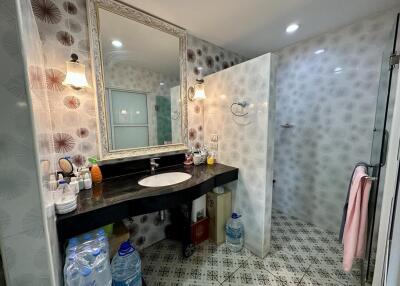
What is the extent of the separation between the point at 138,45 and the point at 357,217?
2199 mm

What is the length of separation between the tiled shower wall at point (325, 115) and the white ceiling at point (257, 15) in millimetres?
192

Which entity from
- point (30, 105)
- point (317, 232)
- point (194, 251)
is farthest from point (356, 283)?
point (30, 105)

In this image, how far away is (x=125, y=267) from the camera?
124cm

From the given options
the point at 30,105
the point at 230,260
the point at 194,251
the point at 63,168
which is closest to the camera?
the point at 30,105

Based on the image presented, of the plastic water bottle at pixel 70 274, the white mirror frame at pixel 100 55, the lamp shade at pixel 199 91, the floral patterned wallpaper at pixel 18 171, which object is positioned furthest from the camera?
the lamp shade at pixel 199 91

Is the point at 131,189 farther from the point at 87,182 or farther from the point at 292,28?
the point at 292,28

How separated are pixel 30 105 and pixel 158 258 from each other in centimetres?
166

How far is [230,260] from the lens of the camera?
1593mm

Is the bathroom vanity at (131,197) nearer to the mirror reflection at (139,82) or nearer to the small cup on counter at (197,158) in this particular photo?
the small cup on counter at (197,158)

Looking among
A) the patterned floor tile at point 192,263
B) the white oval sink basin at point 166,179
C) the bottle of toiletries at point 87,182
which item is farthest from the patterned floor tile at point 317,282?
the bottle of toiletries at point 87,182

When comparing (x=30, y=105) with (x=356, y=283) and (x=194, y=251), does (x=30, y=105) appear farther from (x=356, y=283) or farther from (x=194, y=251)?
(x=356, y=283)

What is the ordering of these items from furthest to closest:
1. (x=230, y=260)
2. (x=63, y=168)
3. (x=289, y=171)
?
1. (x=289, y=171)
2. (x=230, y=260)
3. (x=63, y=168)

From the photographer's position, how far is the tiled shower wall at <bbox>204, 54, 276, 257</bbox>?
4.84 feet

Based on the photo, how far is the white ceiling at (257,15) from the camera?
138cm
